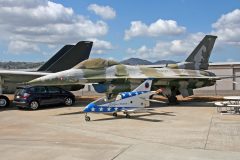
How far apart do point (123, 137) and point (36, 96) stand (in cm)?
1048

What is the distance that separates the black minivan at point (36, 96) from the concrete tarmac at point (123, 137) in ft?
10.5

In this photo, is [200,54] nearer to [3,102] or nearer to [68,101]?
[68,101]

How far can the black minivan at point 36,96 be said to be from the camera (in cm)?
1972

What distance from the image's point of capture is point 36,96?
19969mm

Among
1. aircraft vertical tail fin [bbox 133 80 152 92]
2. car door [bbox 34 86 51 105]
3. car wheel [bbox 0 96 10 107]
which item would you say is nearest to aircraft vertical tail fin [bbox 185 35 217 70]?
aircraft vertical tail fin [bbox 133 80 152 92]

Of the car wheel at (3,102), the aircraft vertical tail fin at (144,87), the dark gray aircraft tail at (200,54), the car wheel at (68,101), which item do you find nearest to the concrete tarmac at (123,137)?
the aircraft vertical tail fin at (144,87)

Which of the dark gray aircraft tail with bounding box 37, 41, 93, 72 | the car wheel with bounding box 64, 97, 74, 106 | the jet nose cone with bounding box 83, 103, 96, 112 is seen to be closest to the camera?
the jet nose cone with bounding box 83, 103, 96, 112

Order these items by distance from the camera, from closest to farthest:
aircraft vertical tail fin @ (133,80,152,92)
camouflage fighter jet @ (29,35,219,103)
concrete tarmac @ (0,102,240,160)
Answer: concrete tarmac @ (0,102,240,160) → aircraft vertical tail fin @ (133,80,152,92) → camouflage fighter jet @ (29,35,219,103)

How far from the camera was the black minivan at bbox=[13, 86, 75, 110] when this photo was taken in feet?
64.7

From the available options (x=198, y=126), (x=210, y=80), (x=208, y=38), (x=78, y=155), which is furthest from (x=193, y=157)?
(x=208, y=38)

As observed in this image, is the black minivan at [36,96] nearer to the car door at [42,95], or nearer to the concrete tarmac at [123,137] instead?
the car door at [42,95]

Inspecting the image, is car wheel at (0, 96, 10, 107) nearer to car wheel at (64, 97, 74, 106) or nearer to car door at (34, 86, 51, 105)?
car door at (34, 86, 51, 105)

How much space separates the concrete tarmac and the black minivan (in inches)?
126

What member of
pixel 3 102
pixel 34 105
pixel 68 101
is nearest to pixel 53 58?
pixel 3 102
